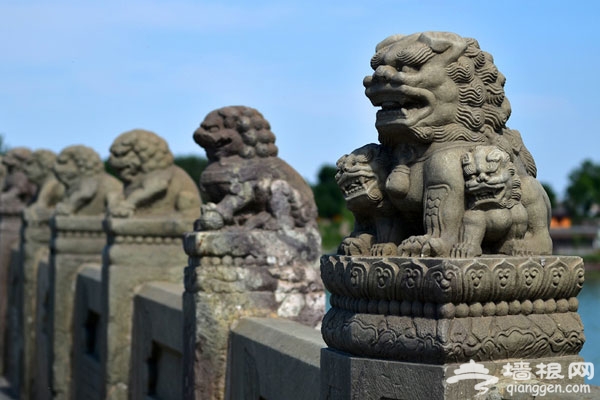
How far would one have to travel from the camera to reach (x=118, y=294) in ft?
27.8

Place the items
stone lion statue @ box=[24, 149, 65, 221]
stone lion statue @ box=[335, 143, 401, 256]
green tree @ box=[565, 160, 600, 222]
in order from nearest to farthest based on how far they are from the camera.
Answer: stone lion statue @ box=[335, 143, 401, 256], stone lion statue @ box=[24, 149, 65, 221], green tree @ box=[565, 160, 600, 222]

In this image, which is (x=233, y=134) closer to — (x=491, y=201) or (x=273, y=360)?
(x=273, y=360)


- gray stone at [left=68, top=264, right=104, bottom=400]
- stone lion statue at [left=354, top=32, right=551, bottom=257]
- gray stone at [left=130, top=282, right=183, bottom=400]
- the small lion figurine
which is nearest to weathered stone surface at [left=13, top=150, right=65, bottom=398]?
gray stone at [left=68, top=264, right=104, bottom=400]

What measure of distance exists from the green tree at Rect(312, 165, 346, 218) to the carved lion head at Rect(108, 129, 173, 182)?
47.9 meters

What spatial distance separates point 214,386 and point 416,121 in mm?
2919

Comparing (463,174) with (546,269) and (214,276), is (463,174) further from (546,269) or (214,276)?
(214,276)

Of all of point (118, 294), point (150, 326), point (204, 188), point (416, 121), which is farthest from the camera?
point (118, 294)

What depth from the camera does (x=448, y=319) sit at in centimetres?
336

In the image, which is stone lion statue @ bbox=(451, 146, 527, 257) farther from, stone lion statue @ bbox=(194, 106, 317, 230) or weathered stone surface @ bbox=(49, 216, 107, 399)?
weathered stone surface @ bbox=(49, 216, 107, 399)

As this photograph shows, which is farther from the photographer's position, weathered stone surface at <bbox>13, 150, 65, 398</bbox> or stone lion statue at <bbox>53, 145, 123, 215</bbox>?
weathered stone surface at <bbox>13, 150, 65, 398</bbox>

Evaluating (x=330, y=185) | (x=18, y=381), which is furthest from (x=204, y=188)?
(x=330, y=185)

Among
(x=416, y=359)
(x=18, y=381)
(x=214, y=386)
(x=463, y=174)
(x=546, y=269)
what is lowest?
(x=18, y=381)

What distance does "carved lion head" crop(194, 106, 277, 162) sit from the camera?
265 inches

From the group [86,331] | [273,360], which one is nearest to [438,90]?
[273,360]
